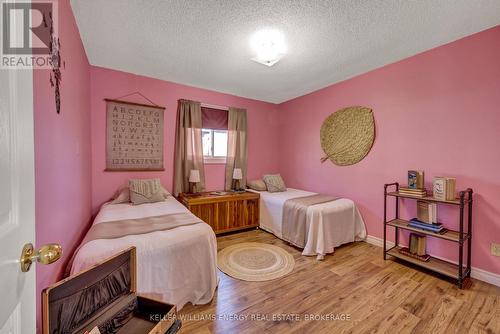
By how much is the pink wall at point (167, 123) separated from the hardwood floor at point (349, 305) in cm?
203

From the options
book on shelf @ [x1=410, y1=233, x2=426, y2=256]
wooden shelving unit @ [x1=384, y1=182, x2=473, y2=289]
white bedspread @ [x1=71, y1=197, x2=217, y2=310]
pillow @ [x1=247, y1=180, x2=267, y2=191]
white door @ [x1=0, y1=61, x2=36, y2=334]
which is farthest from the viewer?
pillow @ [x1=247, y1=180, x2=267, y2=191]

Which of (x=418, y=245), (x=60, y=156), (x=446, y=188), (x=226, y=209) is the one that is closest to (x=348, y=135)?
(x=446, y=188)

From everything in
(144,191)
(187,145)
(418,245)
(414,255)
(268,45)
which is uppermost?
(268,45)

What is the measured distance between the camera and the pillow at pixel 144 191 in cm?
269

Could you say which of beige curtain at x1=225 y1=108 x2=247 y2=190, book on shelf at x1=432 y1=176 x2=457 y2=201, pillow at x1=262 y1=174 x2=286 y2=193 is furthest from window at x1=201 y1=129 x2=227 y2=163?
book on shelf at x1=432 y1=176 x2=457 y2=201

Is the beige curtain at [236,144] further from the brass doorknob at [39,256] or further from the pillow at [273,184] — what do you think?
the brass doorknob at [39,256]

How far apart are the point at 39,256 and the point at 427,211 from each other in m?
3.04

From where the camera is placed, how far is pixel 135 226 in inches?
71.1

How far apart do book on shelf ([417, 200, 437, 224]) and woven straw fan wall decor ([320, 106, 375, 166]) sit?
95 cm

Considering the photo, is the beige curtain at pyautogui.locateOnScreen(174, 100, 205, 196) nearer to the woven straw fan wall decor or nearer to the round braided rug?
the round braided rug

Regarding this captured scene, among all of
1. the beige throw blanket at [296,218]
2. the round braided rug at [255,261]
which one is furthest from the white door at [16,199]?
the beige throw blanket at [296,218]

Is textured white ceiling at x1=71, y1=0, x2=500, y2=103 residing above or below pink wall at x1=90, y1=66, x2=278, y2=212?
above

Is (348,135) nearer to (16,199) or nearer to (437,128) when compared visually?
(437,128)

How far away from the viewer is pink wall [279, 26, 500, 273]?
6.48ft
